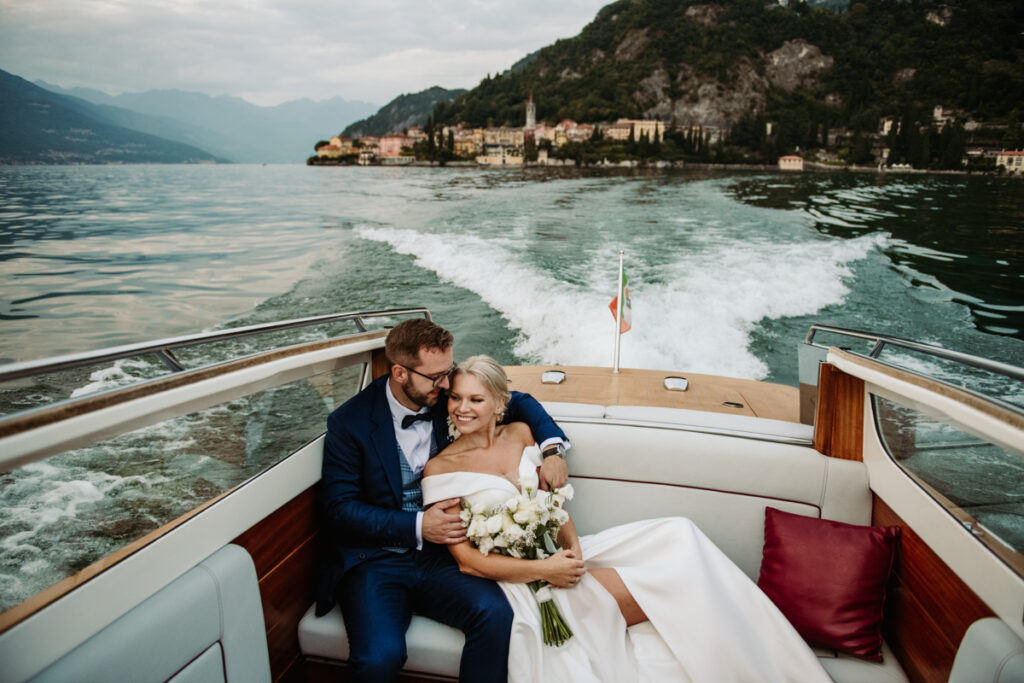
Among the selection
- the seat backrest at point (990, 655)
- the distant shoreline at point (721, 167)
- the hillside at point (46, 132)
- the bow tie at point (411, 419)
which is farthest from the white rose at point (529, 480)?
the distant shoreline at point (721, 167)

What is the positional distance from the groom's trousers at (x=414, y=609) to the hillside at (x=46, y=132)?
8.87 m

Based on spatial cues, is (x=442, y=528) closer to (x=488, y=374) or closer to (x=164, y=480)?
(x=488, y=374)

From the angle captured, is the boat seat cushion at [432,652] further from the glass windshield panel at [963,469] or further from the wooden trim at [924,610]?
the glass windshield panel at [963,469]

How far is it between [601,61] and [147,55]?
49.2 metres

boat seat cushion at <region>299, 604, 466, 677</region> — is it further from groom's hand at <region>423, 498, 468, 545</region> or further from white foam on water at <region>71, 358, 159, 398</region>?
white foam on water at <region>71, 358, 159, 398</region>

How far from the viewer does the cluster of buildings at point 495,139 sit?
168 feet

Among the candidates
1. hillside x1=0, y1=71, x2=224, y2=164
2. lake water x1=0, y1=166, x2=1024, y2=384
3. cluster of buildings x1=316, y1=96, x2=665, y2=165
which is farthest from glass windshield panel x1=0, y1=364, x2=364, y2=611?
cluster of buildings x1=316, y1=96, x2=665, y2=165

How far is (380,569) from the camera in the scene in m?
1.53

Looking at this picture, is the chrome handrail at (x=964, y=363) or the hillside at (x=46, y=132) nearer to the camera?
the chrome handrail at (x=964, y=363)

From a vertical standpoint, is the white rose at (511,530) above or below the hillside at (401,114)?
below

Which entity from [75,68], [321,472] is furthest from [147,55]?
[321,472]

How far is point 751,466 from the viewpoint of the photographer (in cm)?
175

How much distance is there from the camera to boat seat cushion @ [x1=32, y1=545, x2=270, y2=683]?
95cm

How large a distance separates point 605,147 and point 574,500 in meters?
49.2
